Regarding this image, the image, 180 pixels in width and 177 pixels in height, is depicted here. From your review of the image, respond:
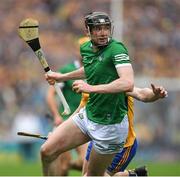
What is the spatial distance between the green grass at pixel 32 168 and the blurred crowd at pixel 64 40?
118 cm

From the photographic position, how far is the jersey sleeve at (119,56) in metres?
7.57

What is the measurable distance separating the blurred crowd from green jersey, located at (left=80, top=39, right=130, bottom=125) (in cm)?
1092

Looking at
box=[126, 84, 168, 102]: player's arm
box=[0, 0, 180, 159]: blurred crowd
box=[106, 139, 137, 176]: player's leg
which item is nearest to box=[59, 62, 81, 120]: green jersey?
box=[106, 139, 137, 176]: player's leg

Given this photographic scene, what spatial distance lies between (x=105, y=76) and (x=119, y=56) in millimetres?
295

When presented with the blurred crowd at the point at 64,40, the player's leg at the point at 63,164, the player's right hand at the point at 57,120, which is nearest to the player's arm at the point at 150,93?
the player's right hand at the point at 57,120

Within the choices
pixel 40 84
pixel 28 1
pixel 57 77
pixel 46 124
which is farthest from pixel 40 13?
pixel 57 77

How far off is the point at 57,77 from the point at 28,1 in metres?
12.4

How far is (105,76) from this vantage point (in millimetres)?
7812

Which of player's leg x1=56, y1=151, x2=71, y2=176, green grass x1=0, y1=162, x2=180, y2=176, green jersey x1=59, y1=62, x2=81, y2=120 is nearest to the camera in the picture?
green jersey x1=59, y1=62, x2=81, y2=120

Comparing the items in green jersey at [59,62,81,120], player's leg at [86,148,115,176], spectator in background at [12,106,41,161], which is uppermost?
player's leg at [86,148,115,176]

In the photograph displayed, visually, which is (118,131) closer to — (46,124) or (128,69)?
(128,69)

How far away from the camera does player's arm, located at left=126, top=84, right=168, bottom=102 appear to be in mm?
7617

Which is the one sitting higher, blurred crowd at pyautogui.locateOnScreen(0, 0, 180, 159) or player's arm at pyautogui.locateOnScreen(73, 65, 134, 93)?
player's arm at pyautogui.locateOnScreen(73, 65, 134, 93)

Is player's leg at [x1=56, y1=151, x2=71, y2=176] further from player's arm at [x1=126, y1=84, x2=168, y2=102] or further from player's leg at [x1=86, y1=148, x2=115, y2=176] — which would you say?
player's arm at [x1=126, y1=84, x2=168, y2=102]
